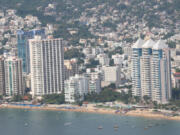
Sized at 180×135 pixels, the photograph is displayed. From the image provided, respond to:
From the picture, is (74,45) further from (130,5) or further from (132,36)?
(130,5)

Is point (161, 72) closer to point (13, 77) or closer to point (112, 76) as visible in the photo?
point (112, 76)

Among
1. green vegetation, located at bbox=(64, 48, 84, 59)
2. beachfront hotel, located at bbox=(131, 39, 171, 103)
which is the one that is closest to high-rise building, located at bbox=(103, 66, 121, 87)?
beachfront hotel, located at bbox=(131, 39, 171, 103)

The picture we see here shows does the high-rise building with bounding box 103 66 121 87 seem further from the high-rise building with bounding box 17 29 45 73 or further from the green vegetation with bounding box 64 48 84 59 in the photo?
the green vegetation with bounding box 64 48 84 59

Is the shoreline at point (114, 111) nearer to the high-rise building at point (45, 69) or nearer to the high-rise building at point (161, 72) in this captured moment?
the high-rise building at point (161, 72)

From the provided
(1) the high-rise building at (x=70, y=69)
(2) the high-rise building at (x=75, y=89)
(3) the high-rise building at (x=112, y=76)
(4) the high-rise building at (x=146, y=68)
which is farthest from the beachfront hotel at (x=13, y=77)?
(4) the high-rise building at (x=146, y=68)

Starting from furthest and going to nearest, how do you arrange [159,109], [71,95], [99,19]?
1. [99,19]
2. [71,95]
3. [159,109]

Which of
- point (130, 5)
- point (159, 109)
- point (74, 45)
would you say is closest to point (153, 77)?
point (159, 109)
